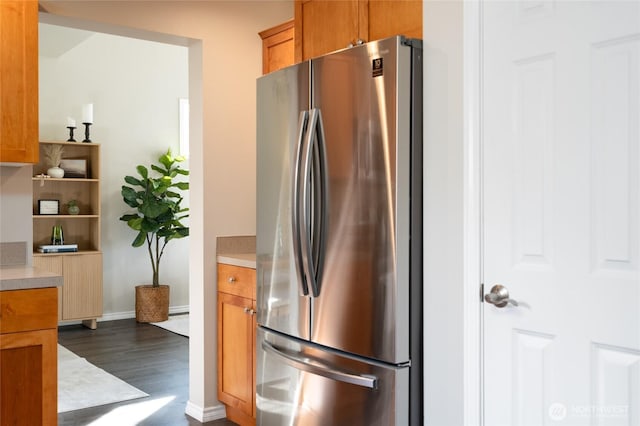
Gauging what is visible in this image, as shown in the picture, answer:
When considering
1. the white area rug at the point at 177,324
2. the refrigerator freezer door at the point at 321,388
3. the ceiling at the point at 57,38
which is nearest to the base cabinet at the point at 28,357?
the refrigerator freezer door at the point at 321,388

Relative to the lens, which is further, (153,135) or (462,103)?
(153,135)

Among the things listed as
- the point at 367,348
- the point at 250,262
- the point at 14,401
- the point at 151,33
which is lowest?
the point at 14,401

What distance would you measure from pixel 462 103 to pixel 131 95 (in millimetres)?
5347

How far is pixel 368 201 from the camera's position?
2.14 meters

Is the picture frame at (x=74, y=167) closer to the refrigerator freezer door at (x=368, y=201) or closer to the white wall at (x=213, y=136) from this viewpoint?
the white wall at (x=213, y=136)

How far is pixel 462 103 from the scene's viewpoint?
2.02 m

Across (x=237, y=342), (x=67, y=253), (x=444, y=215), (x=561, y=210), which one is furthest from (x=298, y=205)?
(x=67, y=253)

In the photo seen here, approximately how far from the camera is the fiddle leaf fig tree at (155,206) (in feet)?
20.4

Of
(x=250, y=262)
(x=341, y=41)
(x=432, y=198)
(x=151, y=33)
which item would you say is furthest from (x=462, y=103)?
(x=151, y=33)

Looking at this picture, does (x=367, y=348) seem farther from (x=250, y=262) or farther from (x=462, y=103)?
(x=250, y=262)

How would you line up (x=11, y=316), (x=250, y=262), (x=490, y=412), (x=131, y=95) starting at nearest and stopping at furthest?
(x=490, y=412) → (x=11, y=316) → (x=250, y=262) → (x=131, y=95)

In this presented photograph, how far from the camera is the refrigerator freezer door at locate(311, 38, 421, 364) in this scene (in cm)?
207

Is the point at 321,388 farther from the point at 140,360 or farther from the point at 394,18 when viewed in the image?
the point at 140,360

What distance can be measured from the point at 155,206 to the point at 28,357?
3686 millimetres
